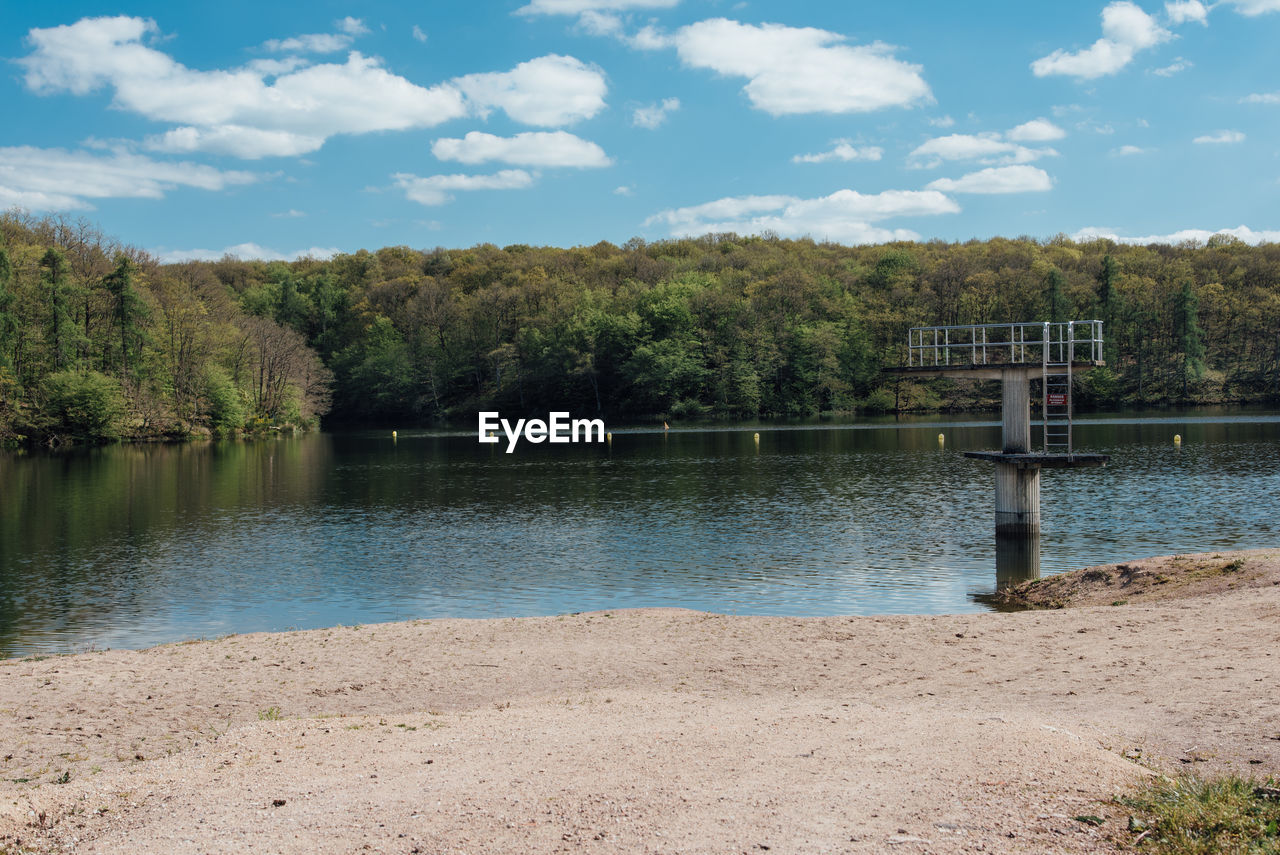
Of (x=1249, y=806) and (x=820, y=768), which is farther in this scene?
(x=820, y=768)

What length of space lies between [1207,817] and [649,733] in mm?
4605

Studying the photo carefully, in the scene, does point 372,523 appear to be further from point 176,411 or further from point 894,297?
point 894,297

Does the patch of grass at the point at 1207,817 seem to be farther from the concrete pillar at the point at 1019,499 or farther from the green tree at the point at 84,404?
the green tree at the point at 84,404

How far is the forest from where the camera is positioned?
8144 centimetres

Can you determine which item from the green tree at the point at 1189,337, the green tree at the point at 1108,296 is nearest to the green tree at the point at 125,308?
the green tree at the point at 1108,296

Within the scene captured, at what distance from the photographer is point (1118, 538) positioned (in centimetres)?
2625

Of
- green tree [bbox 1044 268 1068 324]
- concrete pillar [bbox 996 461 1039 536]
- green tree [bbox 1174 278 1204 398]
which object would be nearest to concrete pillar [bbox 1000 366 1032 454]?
concrete pillar [bbox 996 461 1039 536]

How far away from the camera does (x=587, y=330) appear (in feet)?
374

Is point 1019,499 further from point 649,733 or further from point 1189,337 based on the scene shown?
point 1189,337

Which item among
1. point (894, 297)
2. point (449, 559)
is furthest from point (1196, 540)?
point (894, 297)

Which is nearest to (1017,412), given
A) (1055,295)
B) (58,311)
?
(58,311)

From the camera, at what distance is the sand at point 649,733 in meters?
6.82

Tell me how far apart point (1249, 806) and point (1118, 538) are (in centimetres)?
2143

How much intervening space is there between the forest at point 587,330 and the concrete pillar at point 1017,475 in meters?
74.3
